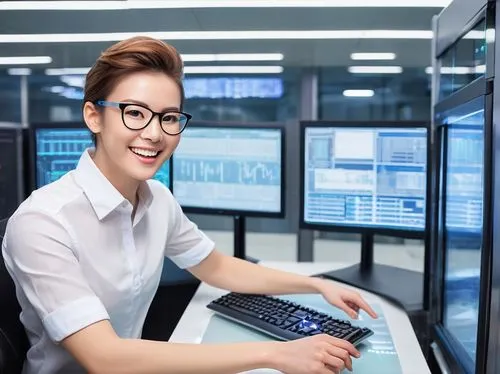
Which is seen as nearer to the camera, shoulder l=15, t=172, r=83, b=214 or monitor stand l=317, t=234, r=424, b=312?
shoulder l=15, t=172, r=83, b=214

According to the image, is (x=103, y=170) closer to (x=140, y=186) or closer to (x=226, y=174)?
(x=140, y=186)

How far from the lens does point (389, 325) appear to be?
1.09 metres

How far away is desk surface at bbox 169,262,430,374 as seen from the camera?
3.00 ft

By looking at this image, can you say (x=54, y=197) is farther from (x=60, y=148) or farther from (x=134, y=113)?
(x=60, y=148)

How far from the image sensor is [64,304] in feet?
2.56

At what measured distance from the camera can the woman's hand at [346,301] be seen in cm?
107

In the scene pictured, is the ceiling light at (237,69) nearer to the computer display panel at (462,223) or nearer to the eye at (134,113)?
the computer display panel at (462,223)

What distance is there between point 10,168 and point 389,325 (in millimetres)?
1397

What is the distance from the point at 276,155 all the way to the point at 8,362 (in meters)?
0.95

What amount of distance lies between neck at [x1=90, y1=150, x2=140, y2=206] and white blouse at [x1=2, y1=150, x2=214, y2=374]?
0.8 inches

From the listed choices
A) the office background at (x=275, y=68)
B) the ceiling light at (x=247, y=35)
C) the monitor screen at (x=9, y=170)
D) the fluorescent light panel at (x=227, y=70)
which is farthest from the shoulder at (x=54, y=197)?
the fluorescent light panel at (x=227, y=70)

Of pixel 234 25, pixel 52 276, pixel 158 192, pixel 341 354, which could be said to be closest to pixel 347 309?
pixel 341 354

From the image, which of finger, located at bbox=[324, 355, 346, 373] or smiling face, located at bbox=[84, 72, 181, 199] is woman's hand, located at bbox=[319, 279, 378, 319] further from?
smiling face, located at bbox=[84, 72, 181, 199]

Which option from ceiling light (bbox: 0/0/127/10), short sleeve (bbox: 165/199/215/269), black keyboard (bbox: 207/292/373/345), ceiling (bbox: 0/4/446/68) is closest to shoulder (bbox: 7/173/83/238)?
short sleeve (bbox: 165/199/215/269)
